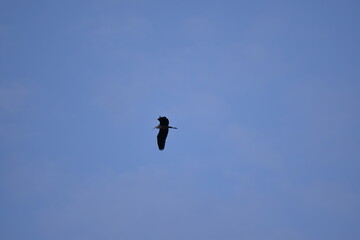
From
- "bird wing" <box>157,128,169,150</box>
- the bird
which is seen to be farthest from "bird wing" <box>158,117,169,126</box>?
"bird wing" <box>157,128,169,150</box>

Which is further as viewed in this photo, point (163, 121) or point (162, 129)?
point (162, 129)

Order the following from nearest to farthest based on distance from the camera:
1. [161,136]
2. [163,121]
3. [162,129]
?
[163,121] < [162,129] < [161,136]

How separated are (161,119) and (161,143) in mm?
3638

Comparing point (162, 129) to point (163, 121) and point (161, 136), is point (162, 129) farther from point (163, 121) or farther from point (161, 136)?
point (163, 121)

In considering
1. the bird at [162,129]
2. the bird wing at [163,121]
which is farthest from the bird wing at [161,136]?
the bird wing at [163,121]

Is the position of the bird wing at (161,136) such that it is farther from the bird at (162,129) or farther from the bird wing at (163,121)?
the bird wing at (163,121)

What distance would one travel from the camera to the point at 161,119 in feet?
124

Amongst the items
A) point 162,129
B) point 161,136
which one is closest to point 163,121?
point 162,129

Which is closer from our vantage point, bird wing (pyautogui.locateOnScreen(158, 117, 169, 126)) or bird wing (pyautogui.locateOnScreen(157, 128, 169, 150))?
bird wing (pyautogui.locateOnScreen(158, 117, 169, 126))

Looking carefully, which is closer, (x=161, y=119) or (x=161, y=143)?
(x=161, y=119)

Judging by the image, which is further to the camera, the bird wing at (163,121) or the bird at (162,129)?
the bird at (162,129)

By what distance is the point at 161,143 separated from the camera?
133 ft

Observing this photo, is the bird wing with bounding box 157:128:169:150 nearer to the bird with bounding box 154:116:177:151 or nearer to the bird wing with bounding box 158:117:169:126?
the bird with bounding box 154:116:177:151

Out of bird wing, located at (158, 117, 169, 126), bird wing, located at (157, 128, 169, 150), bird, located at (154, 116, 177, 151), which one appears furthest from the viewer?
bird wing, located at (157, 128, 169, 150)
